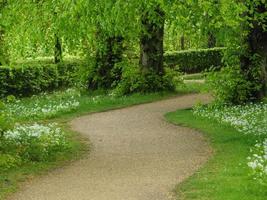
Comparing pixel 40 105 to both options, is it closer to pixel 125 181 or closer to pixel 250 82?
pixel 250 82

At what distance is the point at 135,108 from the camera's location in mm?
22562

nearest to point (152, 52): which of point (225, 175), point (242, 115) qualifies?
point (242, 115)

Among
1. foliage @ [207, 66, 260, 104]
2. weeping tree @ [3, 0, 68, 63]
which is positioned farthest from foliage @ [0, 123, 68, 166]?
foliage @ [207, 66, 260, 104]

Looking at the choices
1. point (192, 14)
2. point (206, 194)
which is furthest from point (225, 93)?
point (206, 194)

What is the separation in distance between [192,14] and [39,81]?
1706cm

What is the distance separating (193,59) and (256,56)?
24.1 metres

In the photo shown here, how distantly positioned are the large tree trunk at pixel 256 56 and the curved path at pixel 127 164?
3862 mm

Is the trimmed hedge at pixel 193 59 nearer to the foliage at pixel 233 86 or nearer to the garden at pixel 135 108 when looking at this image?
the garden at pixel 135 108

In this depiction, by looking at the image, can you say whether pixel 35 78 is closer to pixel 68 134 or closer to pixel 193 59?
pixel 68 134

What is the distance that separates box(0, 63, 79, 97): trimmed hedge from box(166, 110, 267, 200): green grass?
1477 centimetres

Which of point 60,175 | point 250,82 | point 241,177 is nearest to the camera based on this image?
point 241,177

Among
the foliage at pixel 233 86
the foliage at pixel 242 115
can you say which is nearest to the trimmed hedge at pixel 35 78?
the foliage at pixel 233 86

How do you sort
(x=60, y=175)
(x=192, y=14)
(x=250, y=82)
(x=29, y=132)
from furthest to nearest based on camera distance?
(x=250, y=82)
(x=192, y=14)
(x=29, y=132)
(x=60, y=175)

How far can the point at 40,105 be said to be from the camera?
23.7 metres
